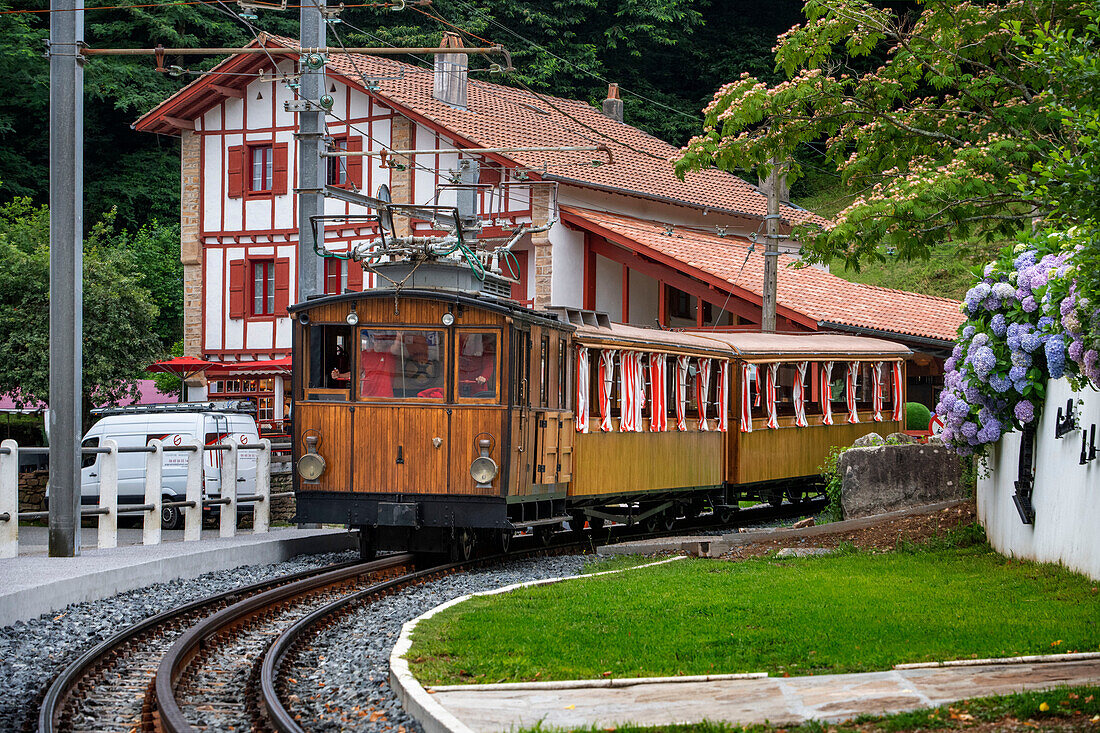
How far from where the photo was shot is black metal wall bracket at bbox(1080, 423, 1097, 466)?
34.1 ft

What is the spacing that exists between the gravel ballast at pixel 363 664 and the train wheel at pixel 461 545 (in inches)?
41.0

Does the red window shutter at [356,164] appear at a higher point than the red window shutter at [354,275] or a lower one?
higher

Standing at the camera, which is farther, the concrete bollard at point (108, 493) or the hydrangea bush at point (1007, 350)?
the concrete bollard at point (108, 493)

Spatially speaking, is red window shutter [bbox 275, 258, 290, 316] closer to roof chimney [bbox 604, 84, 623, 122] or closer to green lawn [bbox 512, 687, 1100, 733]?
roof chimney [bbox 604, 84, 623, 122]

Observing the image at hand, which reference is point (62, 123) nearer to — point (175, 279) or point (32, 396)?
point (32, 396)

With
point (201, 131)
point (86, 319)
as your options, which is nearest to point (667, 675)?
point (86, 319)

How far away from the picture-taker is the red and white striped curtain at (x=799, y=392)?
22.1m

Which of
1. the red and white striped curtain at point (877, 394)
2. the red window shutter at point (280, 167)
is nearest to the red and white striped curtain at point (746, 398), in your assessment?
the red and white striped curtain at point (877, 394)

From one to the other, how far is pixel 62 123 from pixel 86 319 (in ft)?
56.6

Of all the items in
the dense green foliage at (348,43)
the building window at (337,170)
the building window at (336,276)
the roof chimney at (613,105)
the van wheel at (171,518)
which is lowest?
the van wheel at (171,518)

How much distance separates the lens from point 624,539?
1912cm

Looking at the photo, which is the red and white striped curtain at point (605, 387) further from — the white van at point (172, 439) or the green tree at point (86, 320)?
the green tree at point (86, 320)

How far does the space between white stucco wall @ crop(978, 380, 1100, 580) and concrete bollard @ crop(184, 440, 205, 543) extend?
8.78 meters

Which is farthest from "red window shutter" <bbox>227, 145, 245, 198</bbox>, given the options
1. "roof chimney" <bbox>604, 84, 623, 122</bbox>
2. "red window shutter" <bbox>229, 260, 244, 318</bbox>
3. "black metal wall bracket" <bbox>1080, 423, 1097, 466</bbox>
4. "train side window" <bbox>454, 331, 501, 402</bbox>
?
"black metal wall bracket" <bbox>1080, 423, 1097, 466</bbox>
